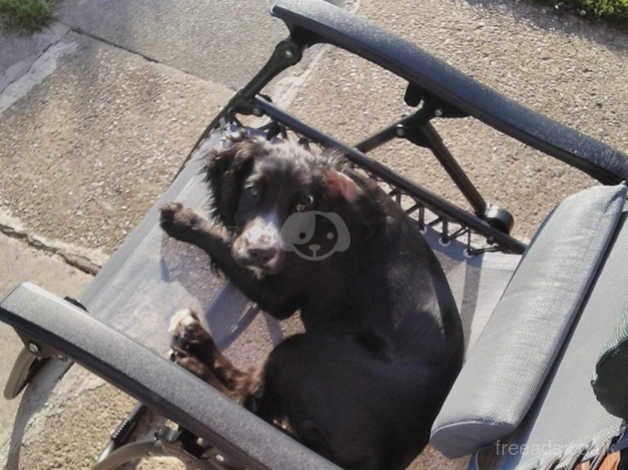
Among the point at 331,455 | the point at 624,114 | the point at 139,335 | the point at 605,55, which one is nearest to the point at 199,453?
the point at 331,455

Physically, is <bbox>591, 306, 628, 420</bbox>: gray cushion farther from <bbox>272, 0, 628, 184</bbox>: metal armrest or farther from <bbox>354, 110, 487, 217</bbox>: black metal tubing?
<bbox>354, 110, 487, 217</bbox>: black metal tubing

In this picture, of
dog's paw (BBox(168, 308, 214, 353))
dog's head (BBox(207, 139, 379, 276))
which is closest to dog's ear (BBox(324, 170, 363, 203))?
dog's head (BBox(207, 139, 379, 276))

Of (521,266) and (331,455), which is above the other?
(521,266)

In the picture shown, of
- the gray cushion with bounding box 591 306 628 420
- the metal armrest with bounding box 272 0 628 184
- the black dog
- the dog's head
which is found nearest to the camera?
the gray cushion with bounding box 591 306 628 420

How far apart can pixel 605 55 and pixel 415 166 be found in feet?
3.83

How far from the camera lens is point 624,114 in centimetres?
360

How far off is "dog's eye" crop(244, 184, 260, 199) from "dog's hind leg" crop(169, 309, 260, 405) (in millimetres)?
398

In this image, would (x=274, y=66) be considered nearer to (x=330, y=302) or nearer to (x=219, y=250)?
(x=219, y=250)

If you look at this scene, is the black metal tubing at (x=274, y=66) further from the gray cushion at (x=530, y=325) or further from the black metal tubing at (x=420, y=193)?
the gray cushion at (x=530, y=325)

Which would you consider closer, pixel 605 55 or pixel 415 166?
pixel 415 166

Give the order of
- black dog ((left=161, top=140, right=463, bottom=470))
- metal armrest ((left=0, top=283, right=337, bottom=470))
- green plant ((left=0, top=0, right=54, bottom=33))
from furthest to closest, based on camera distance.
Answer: green plant ((left=0, top=0, right=54, bottom=33))
black dog ((left=161, top=140, right=463, bottom=470))
metal armrest ((left=0, top=283, right=337, bottom=470))

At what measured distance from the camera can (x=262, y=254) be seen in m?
2.19

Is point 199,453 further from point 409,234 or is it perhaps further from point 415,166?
point 415,166

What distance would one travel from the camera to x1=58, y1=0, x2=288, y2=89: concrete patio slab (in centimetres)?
378
